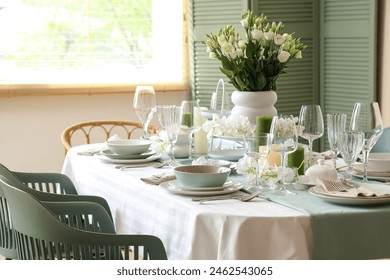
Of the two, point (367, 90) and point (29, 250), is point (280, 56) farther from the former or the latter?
point (367, 90)

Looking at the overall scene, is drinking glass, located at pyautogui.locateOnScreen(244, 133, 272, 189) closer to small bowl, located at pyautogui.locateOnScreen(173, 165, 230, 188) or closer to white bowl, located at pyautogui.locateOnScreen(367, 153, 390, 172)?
small bowl, located at pyautogui.locateOnScreen(173, 165, 230, 188)

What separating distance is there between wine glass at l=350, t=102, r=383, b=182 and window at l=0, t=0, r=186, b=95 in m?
2.92

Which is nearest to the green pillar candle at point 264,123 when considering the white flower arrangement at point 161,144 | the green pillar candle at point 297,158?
the green pillar candle at point 297,158

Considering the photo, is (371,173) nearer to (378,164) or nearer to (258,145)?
(378,164)

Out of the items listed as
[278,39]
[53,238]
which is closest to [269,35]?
[278,39]

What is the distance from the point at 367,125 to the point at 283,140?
0.28m

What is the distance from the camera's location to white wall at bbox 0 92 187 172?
17.0 ft

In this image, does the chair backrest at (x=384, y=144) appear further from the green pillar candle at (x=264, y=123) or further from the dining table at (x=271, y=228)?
the dining table at (x=271, y=228)

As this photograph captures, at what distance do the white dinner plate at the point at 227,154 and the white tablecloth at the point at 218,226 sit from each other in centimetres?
40

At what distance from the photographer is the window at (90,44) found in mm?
5234

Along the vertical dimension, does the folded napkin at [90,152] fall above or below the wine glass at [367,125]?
below

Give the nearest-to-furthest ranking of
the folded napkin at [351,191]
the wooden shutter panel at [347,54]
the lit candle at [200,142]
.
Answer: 1. the folded napkin at [351,191]
2. the lit candle at [200,142]
3. the wooden shutter panel at [347,54]

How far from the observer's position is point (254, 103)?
323 centimetres

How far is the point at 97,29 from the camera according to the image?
5.48m
